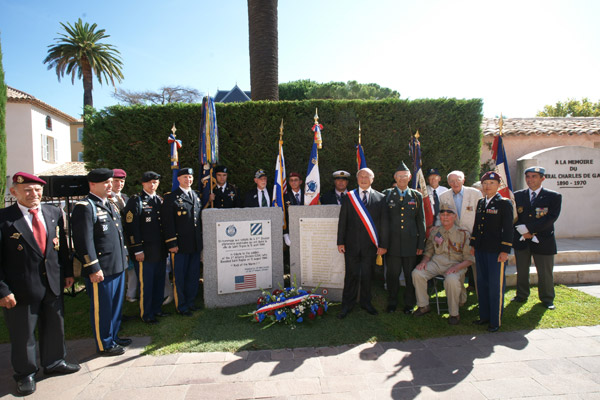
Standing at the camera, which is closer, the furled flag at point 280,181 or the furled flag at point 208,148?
the furled flag at point 208,148

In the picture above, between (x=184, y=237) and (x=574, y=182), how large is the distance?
10370 mm

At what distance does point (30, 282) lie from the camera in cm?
309

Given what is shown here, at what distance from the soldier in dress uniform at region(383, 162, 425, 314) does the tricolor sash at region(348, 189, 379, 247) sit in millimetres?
272

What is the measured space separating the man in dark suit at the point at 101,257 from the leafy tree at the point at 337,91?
1006 centimetres

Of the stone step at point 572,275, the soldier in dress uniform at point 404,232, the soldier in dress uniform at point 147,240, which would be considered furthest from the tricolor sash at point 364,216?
the stone step at point 572,275

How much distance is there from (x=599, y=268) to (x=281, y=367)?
6607 mm

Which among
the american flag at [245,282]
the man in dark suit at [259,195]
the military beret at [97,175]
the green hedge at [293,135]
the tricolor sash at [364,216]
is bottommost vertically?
the american flag at [245,282]

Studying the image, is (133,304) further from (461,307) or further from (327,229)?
(461,307)

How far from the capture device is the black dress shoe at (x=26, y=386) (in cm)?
297

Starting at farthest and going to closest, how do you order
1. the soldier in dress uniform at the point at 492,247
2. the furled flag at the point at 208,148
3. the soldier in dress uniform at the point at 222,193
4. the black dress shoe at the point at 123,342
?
the soldier in dress uniform at the point at 222,193, the furled flag at the point at 208,148, the soldier in dress uniform at the point at 492,247, the black dress shoe at the point at 123,342

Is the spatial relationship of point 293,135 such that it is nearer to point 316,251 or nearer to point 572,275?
point 316,251

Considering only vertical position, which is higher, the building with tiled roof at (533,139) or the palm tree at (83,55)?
the palm tree at (83,55)

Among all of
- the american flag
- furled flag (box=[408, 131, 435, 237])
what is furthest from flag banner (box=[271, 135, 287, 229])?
furled flag (box=[408, 131, 435, 237])

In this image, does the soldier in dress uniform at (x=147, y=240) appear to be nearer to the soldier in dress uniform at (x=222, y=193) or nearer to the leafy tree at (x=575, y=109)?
the soldier in dress uniform at (x=222, y=193)
